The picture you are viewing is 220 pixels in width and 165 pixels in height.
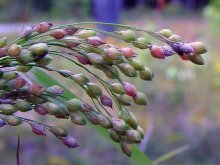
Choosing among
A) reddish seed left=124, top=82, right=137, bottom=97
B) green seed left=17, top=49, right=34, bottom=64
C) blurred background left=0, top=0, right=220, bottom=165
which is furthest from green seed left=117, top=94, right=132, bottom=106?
blurred background left=0, top=0, right=220, bottom=165

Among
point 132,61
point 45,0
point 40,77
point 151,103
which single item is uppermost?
point 132,61

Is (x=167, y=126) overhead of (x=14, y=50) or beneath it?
beneath

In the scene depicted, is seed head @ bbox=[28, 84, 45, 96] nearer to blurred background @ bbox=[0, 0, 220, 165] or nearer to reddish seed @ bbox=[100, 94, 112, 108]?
reddish seed @ bbox=[100, 94, 112, 108]

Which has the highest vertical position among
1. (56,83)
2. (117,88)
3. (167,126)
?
(117,88)

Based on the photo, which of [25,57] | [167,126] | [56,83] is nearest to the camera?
[25,57]

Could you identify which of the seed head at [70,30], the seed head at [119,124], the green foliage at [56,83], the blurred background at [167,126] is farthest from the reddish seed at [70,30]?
the blurred background at [167,126]

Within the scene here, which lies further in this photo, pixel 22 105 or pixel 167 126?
pixel 167 126

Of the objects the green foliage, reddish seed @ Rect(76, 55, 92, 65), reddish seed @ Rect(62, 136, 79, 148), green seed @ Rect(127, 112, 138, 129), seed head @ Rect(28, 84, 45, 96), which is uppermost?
reddish seed @ Rect(76, 55, 92, 65)

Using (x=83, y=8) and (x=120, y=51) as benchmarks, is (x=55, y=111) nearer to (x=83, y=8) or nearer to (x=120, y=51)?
(x=120, y=51)

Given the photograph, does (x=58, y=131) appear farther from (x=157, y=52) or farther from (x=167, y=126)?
(x=167, y=126)

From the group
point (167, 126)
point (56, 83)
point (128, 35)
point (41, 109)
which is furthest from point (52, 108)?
point (167, 126)

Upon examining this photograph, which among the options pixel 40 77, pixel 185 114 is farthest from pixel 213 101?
pixel 40 77
